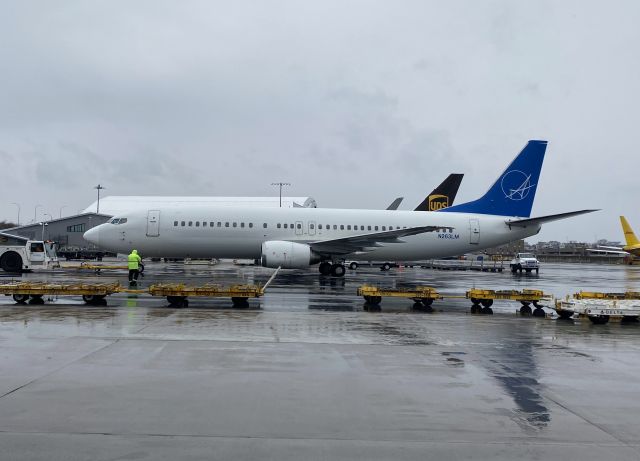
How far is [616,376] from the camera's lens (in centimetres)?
770

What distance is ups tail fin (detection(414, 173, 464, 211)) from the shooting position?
54625mm

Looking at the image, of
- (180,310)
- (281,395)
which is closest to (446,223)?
(180,310)

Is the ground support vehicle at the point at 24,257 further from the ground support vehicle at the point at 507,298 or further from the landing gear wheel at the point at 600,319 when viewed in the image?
the landing gear wheel at the point at 600,319

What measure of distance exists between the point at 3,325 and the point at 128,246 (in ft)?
→ 57.1

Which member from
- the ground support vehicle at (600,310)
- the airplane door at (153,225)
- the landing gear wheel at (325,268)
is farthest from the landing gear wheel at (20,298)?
the landing gear wheel at (325,268)

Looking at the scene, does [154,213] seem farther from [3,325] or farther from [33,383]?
[33,383]

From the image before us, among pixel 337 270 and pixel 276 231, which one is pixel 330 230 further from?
pixel 276 231

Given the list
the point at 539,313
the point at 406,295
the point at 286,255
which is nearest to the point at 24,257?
the point at 286,255

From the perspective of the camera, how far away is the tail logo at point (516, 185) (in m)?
31.1

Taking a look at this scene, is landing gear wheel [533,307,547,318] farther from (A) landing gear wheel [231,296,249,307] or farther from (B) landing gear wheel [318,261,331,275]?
(B) landing gear wheel [318,261,331,275]

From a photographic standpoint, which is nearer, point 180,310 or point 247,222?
point 180,310

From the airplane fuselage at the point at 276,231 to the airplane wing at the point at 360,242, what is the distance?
3.58ft

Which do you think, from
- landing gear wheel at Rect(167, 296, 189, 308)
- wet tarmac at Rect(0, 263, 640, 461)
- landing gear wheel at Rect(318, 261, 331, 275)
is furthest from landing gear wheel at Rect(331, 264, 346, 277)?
wet tarmac at Rect(0, 263, 640, 461)

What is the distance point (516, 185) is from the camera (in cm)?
3122
